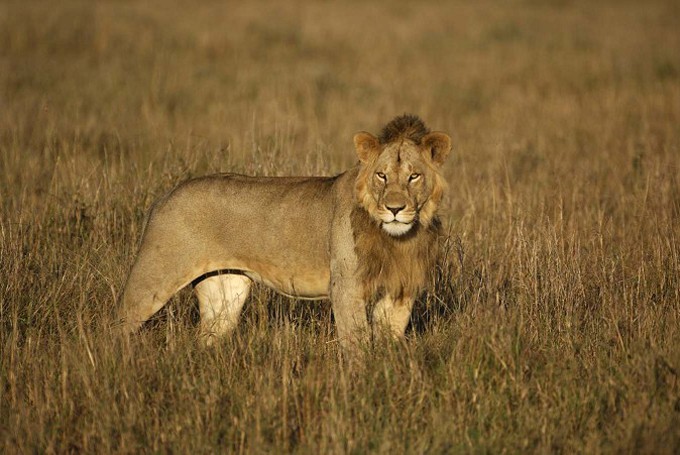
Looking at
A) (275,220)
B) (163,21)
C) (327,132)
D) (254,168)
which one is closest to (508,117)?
(327,132)

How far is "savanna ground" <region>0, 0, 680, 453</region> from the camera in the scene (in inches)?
168

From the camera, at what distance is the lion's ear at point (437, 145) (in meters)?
4.75

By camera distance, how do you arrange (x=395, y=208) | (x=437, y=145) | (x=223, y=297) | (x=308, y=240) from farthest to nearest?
(x=223, y=297) < (x=308, y=240) < (x=437, y=145) < (x=395, y=208)

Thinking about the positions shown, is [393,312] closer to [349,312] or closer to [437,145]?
[349,312]

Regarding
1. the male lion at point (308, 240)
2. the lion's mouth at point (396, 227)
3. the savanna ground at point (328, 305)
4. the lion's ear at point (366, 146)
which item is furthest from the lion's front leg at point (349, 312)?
the lion's ear at point (366, 146)

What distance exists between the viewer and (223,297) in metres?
5.50

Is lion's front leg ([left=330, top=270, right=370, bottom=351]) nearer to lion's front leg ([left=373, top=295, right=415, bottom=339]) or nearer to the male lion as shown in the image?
the male lion

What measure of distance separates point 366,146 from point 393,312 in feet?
3.16

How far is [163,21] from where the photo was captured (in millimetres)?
19547

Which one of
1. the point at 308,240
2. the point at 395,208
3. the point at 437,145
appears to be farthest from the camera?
the point at 308,240

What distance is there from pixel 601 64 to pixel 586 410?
1240cm

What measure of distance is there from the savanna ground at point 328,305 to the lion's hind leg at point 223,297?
135mm

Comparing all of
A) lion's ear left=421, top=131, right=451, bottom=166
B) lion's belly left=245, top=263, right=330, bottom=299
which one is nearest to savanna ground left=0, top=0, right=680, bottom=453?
lion's belly left=245, top=263, right=330, bottom=299

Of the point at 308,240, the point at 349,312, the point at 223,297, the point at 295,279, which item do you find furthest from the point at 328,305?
the point at 349,312
